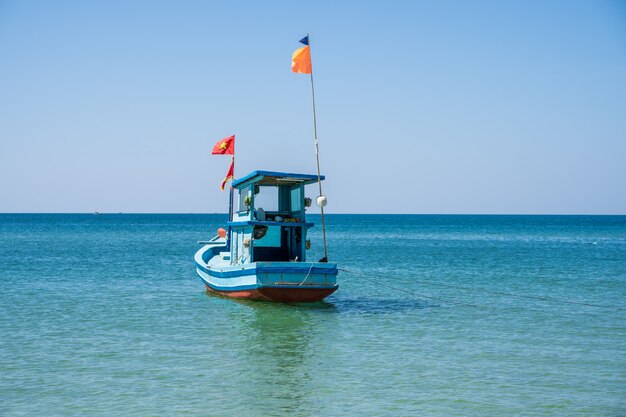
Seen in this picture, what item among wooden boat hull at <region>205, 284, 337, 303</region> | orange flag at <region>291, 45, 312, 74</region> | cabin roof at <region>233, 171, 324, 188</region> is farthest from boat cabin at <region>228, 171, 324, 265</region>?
orange flag at <region>291, 45, 312, 74</region>

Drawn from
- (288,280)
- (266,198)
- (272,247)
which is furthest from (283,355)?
(266,198)

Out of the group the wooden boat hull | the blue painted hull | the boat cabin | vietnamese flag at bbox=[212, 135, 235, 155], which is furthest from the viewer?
vietnamese flag at bbox=[212, 135, 235, 155]

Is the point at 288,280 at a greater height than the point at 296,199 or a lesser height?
lesser

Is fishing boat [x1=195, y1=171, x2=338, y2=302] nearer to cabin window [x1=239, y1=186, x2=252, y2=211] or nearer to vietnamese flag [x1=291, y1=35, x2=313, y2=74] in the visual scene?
cabin window [x1=239, y1=186, x2=252, y2=211]

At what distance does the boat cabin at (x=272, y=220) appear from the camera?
2244 centimetres

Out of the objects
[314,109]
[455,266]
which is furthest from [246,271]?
[455,266]

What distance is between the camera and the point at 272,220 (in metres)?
23.0

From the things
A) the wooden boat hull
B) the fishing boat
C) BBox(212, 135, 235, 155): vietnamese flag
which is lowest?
the wooden boat hull

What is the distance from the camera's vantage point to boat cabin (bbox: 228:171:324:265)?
22438 millimetres

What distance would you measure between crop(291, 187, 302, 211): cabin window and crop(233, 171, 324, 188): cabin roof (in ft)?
0.95

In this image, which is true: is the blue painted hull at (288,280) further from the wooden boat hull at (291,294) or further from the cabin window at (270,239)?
the cabin window at (270,239)

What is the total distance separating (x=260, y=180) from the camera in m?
22.6

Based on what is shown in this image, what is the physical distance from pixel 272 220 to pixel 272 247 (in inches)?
37.6

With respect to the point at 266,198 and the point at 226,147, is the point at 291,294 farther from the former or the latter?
the point at 226,147
